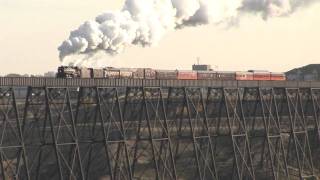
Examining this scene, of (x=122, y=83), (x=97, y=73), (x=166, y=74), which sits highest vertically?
(x=166, y=74)

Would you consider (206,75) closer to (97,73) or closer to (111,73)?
(111,73)

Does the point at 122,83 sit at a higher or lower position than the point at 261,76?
lower

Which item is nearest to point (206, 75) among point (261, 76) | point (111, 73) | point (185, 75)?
point (185, 75)

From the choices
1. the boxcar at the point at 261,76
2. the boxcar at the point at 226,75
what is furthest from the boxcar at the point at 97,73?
the boxcar at the point at 261,76

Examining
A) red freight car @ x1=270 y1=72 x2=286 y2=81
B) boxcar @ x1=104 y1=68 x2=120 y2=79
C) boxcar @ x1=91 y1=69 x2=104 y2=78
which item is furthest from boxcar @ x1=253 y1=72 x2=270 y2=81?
boxcar @ x1=91 y1=69 x2=104 y2=78

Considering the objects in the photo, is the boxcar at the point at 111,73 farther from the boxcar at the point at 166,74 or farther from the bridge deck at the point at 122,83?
the bridge deck at the point at 122,83

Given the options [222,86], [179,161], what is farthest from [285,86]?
[179,161]

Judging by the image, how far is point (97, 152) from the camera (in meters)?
70.6

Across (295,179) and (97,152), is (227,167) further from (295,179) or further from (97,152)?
(97,152)

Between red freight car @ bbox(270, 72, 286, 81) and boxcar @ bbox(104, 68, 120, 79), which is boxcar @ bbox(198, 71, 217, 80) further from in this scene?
boxcar @ bbox(104, 68, 120, 79)

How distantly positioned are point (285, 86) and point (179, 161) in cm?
1637

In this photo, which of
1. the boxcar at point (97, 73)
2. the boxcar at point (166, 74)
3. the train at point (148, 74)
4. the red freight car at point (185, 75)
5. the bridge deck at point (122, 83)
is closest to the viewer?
Result: the bridge deck at point (122, 83)

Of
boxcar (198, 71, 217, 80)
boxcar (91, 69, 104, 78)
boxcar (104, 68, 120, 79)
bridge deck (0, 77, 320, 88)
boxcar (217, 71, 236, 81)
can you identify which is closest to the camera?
bridge deck (0, 77, 320, 88)

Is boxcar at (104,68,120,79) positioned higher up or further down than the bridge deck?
higher up
